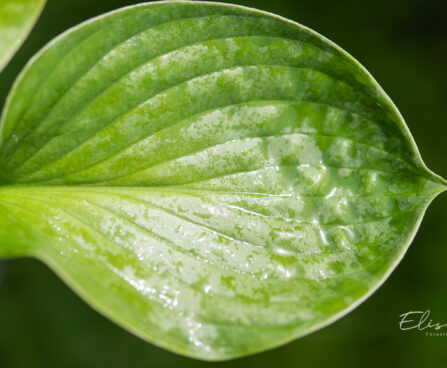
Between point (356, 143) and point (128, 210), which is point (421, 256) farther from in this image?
point (128, 210)

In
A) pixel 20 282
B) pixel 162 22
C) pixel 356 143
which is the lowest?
pixel 20 282

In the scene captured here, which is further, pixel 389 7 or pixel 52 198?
pixel 389 7

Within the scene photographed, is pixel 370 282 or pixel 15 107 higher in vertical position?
pixel 15 107

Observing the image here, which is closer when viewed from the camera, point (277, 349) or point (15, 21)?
point (15, 21)

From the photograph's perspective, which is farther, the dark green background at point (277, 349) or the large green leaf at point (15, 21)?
the dark green background at point (277, 349)

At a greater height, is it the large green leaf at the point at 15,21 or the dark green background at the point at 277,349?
the large green leaf at the point at 15,21

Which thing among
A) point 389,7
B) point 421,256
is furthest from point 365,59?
point 421,256

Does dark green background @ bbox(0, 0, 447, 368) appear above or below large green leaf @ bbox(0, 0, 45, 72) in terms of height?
below

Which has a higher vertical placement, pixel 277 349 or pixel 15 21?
pixel 15 21
